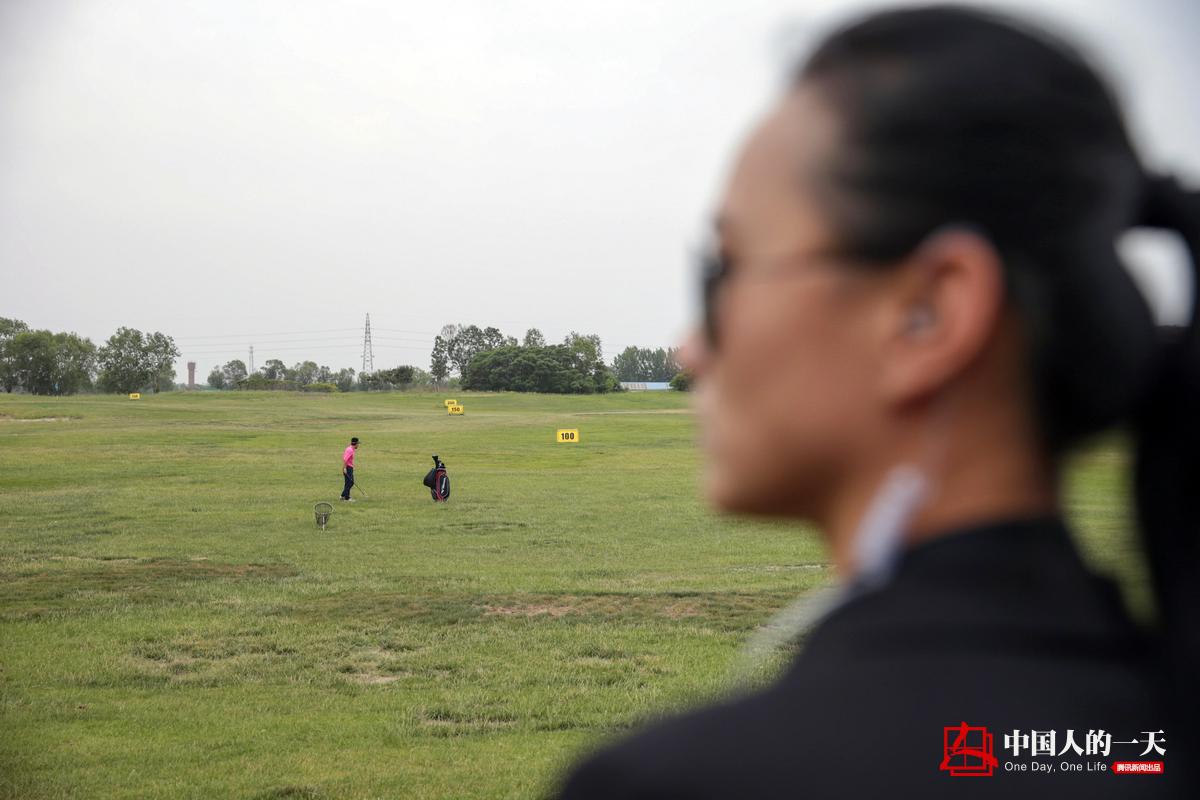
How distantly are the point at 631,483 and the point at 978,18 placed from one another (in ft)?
103

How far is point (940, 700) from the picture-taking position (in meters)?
0.76

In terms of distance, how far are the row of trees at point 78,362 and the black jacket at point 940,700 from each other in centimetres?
9733

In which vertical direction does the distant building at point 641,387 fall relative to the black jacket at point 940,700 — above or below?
above

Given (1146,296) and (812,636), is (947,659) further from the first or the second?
(1146,296)

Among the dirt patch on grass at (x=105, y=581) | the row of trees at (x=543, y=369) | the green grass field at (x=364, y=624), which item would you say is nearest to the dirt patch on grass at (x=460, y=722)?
the green grass field at (x=364, y=624)

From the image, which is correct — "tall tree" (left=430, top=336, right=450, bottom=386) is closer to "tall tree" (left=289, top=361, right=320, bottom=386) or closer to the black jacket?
"tall tree" (left=289, top=361, right=320, bottom=386)

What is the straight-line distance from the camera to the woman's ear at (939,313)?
0.80 m

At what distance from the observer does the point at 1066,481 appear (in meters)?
0.91

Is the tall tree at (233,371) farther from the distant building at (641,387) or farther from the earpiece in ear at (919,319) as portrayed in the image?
the earpiece in ear at (919,319)

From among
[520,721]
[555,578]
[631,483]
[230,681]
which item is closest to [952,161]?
[520,721]

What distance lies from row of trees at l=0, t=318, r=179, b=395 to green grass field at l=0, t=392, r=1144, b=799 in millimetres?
63134

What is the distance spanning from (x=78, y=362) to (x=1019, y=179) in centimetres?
10095

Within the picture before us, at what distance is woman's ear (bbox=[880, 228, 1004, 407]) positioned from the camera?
80cm

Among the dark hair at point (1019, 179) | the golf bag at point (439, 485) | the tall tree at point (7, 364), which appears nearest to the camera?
the dark hair at point (1019, 179)
